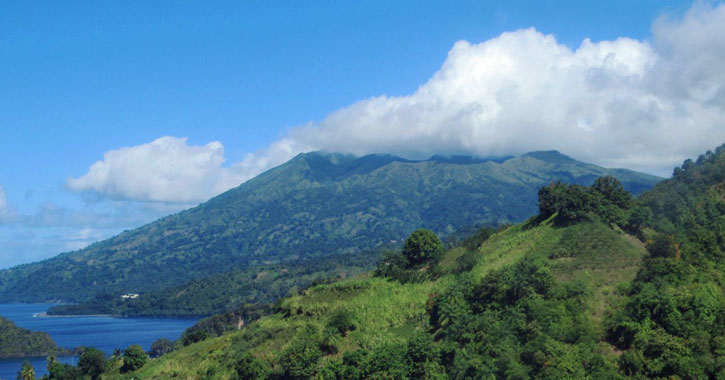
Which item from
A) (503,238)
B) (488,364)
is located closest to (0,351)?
(503,238)

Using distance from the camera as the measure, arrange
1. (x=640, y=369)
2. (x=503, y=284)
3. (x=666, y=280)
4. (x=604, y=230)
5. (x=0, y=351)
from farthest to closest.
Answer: (x=0, y=351) → (x=604, y=230) → (x=503, y=284) → (x=666, y=280) → (x=640, y=369)

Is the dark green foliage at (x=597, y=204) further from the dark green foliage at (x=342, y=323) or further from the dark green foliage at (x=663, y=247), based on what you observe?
the dark green foliage at (x=342, y=323)

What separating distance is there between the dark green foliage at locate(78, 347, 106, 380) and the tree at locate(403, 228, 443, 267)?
5778 cm

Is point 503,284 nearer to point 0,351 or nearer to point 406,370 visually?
point 406,370

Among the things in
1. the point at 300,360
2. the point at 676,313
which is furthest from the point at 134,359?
the point at 676,313

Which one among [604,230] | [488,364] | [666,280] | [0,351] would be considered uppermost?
[604,230]

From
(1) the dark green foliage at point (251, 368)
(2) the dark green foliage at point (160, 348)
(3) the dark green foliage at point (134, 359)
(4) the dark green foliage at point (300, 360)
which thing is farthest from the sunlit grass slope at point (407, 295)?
(2) the dark green foliage at point (160, 348)

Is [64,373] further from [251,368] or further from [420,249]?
[420,249]

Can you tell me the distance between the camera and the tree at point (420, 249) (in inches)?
3691

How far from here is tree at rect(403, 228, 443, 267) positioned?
93750 mm

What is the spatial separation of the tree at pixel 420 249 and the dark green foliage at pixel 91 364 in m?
57.8

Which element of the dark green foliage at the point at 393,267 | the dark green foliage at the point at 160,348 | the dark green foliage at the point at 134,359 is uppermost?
the dark green foliage at the point at 393,267

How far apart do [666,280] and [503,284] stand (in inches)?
649

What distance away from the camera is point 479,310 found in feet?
222
